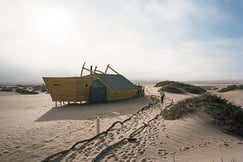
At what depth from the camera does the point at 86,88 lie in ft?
82.0

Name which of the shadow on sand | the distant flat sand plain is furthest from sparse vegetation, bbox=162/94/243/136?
the shadow on sand

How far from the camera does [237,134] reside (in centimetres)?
1200

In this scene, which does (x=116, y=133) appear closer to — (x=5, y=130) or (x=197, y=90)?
(x=5, y=130)

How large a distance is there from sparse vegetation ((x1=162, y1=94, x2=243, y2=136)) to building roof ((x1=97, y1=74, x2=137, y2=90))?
11.9 m

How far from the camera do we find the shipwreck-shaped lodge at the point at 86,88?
2431cm

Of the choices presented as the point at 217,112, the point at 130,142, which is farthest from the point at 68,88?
the point at 130,142

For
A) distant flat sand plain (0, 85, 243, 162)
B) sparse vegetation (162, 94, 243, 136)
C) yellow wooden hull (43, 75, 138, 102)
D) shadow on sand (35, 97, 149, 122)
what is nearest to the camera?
distant flat sand plain (0, 85, 243, 162)

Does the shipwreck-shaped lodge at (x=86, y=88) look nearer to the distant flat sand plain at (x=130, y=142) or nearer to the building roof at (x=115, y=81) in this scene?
the building roof at (x=115, y=81)

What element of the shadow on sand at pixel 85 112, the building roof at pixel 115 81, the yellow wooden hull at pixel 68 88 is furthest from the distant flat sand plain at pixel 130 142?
the building roof at pixel 115 81

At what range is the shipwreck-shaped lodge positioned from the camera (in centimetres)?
2431

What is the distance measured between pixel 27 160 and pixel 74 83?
52.9ft

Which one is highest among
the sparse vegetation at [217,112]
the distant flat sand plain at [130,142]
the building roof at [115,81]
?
the building roof at [115,81]

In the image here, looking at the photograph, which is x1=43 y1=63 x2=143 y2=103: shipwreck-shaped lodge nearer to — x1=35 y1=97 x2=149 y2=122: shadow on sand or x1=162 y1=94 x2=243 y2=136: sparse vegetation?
x1=35 y1=97 x2=149 y2=122: shadow on sand

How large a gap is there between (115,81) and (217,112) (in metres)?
15.7
